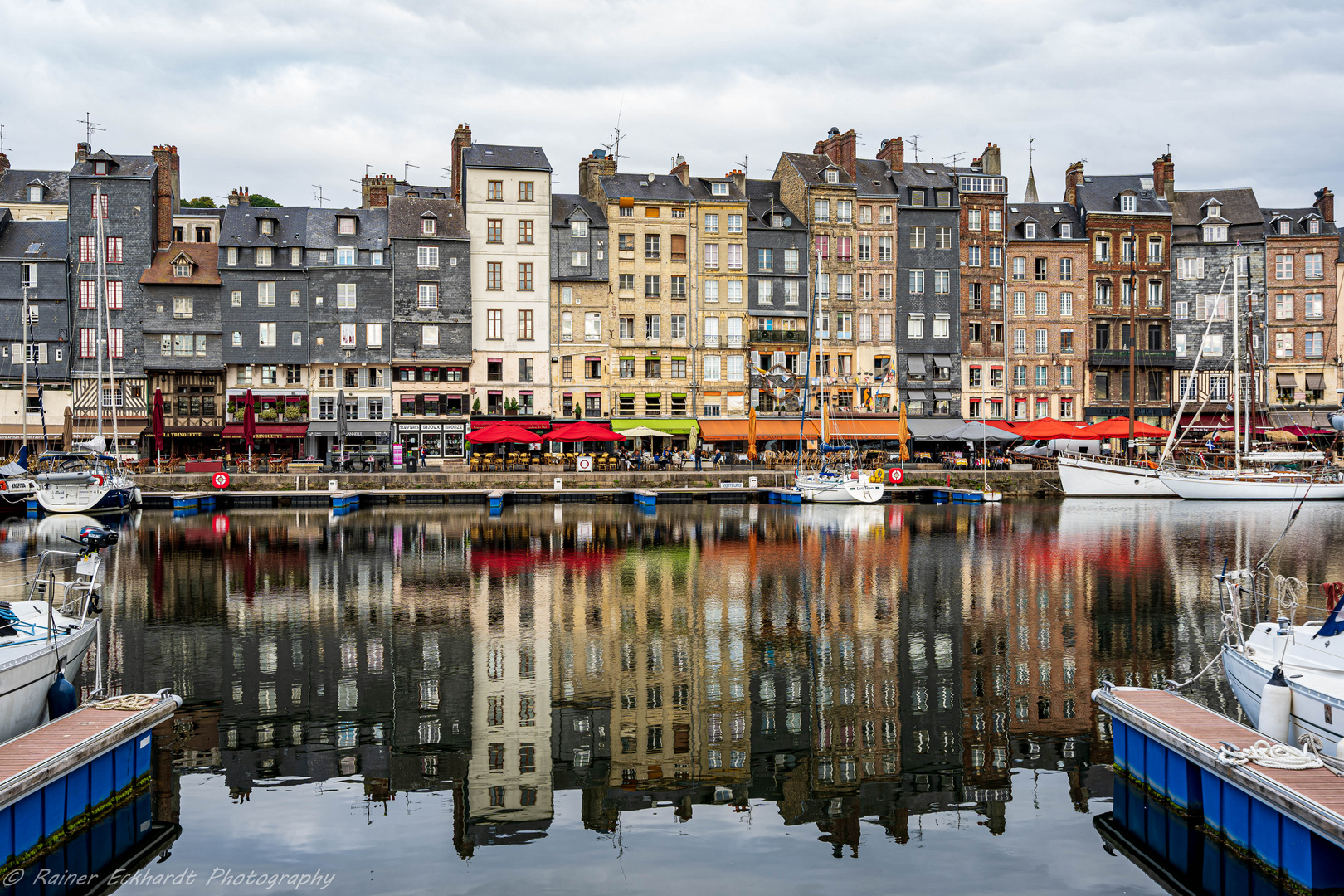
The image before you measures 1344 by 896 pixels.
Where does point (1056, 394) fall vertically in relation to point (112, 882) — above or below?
above

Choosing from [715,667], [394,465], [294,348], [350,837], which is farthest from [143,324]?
Result: [350,837]

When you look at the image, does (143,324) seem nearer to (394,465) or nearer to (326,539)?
(394,465)

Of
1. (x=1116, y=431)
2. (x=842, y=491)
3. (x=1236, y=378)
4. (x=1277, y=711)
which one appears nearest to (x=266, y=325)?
(x=842, y=491)

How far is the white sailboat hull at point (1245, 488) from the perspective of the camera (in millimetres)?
56375

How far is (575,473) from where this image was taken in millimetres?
57719

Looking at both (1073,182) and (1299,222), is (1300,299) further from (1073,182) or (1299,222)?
(1073,182)

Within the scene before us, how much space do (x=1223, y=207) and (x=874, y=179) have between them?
23.8 meters

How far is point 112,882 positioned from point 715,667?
11.4 meters

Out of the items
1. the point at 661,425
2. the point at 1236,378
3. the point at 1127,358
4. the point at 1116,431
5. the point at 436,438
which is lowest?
the point at 436,438

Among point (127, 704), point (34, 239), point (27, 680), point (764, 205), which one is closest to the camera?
point (127, 704)

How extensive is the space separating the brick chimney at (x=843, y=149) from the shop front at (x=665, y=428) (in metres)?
19.8

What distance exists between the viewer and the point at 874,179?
70000 millimetres

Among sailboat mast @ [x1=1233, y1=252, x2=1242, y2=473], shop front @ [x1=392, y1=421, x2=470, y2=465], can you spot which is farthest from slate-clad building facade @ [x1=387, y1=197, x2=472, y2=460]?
sailboat mast @ [x1=1233, y1=252, x2=1242, y2=473]

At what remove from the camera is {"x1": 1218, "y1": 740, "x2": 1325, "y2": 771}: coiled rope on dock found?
11.6 meters
